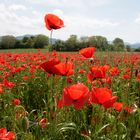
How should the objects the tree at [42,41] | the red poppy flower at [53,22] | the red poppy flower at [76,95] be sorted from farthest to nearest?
the tree at [42,41]
the red poppy flower at [53,22]
the red poppy flower at [76,95]

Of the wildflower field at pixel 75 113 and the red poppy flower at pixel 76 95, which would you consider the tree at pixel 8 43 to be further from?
the red poppy flower at pixel 76 95

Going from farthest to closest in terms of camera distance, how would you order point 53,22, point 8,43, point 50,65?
point 8,43 < point 53,22 < point 50,65

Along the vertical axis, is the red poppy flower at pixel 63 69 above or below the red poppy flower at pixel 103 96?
above

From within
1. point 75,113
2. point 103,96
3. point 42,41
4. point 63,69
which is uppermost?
point 63,69

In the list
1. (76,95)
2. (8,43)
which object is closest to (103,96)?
(76,95)

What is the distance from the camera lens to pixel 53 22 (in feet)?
7.57

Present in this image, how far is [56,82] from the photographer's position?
2.33 metres

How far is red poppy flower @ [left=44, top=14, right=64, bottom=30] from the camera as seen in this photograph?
2307mm

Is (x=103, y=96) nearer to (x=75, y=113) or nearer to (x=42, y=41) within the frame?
(x=75, y=113)

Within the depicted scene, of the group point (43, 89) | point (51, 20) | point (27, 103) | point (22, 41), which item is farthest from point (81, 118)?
point (22, 41)

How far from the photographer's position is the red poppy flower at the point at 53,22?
90.8 inches

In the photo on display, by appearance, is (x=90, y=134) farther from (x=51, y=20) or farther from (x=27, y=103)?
(x=27, y=103)

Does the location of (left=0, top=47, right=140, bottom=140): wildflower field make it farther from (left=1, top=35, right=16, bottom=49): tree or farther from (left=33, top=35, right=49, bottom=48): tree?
(left=1, top=35, right=16, bottom=49): tree

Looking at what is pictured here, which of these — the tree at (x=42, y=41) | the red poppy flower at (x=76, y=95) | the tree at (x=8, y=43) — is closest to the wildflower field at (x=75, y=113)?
the red poppy flower at (x=76, y=95)
